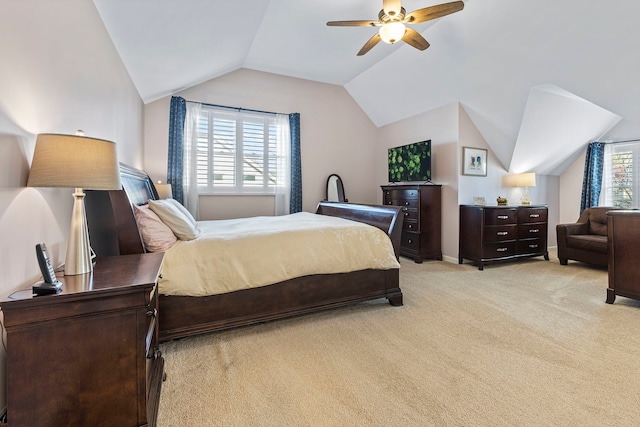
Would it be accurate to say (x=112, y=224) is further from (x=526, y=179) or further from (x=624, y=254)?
(x=526, y=179)

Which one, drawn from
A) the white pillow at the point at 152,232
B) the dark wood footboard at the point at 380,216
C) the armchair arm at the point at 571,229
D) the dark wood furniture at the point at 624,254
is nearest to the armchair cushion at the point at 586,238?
the armchair arm at the point at 571,229

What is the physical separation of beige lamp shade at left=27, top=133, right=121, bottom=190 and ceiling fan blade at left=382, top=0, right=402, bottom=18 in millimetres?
2384

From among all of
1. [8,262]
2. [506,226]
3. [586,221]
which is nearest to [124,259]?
[8,262]

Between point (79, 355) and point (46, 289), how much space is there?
261 mm

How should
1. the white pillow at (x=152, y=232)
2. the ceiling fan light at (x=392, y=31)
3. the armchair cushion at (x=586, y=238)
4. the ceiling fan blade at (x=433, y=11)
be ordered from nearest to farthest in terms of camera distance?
1. the white pillow at (x=152, y=232)
2. the ceiling fan blade at (x=433, y=11)
3. the ceiling fan light at (x=392, y=31)
4. the armchair cushion at (x=586, y=238)

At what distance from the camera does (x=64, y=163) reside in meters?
1.12

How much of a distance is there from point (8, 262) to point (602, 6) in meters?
4.50

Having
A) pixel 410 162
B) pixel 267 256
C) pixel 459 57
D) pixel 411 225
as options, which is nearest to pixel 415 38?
pixel 459 57

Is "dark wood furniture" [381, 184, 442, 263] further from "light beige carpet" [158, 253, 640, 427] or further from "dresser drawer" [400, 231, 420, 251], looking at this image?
"light beige carpet" [158, 253, 640, 427]

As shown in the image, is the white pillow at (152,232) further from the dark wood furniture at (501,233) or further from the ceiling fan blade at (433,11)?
the dark wood furniture at (501,233)

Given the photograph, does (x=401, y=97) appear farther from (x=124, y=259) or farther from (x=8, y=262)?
(x=8, y=262)

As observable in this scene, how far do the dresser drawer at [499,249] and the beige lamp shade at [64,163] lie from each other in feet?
14.2

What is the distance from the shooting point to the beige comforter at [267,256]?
1938 mm

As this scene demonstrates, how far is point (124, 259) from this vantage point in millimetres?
1564
